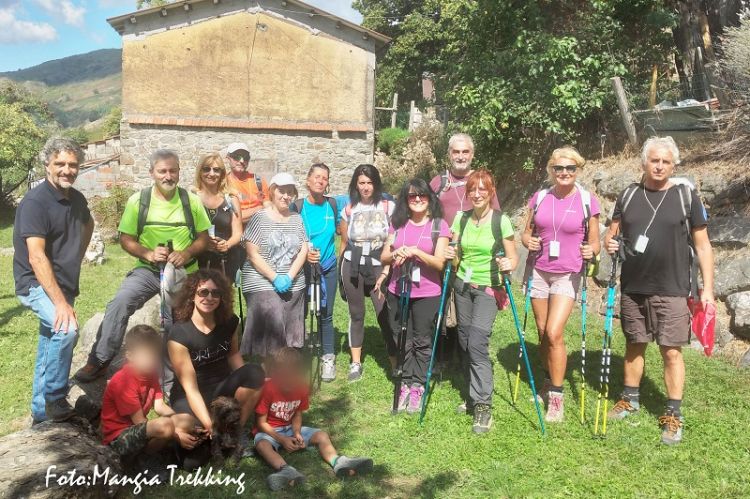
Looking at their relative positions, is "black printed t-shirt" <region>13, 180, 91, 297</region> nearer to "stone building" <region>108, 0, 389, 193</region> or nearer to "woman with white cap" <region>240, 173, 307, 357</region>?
"woman with white cap" <region>240, 173, 307, 357</region>

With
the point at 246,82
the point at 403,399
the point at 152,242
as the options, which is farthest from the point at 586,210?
the point at 246,82

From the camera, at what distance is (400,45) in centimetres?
2972

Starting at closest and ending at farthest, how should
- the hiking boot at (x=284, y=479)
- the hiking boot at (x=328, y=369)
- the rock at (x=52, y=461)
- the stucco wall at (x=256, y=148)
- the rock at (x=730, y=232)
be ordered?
the rock at (x=52, y=461)
the hiking boot at (x=284, y=479)
the hiking boot at (x=328, y=369)
the rock at (x=730, y=232)
the stucco wall at (x=256, y=148)

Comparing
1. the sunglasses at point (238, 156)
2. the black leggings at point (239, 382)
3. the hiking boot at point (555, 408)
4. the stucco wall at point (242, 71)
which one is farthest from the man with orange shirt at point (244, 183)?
the stucco wall at point (242, 71)

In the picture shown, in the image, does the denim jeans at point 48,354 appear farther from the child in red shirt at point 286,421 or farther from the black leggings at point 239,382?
the child in red shirt at point 286,421

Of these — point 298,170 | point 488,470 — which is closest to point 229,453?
point 488,470

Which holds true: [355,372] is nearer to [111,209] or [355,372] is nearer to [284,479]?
[284,479]

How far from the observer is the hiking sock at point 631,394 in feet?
16.3

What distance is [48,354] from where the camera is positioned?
4.15 metres

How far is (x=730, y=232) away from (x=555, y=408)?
404 cm

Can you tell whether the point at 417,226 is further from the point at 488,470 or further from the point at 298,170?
the point at 298,170

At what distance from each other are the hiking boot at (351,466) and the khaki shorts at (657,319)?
7.56ft

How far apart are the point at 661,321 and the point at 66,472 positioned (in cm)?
406

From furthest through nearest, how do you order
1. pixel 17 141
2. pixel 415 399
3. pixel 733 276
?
1. pixel 17 141
2. pixel 733 276
3. pixel 415 399
